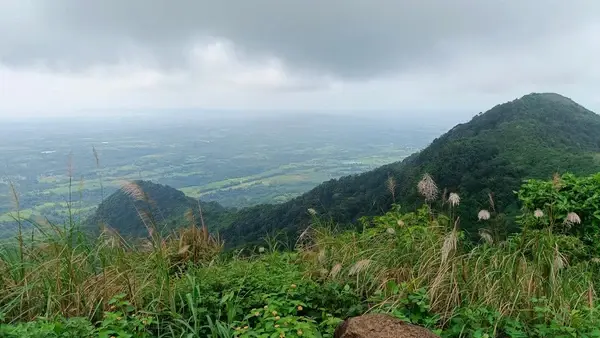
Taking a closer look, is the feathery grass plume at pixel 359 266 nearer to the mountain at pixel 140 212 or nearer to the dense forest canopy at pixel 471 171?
the dense forest canopy at pixel 471 171

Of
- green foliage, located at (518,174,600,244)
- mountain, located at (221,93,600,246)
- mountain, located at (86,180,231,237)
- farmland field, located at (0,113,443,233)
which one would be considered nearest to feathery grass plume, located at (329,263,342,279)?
mountain, located at (86,180,231,237)

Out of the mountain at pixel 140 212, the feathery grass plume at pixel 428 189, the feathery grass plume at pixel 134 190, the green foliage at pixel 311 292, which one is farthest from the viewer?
the feathery grass plume at pixel 428 189

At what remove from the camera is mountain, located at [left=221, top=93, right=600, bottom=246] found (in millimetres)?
13077

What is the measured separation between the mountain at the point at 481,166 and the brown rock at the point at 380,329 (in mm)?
2093

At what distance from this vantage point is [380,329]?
2.07 meters

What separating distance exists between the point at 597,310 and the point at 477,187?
1297 cm

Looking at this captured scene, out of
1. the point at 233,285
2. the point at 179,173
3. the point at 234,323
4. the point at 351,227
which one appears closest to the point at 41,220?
the point at 233,285

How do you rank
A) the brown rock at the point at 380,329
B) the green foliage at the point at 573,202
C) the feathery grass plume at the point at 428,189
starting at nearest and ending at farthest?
the brown rock at the point at 380,329
the feathery grass plume at the point at 428,189
the green foliage at the point at 573,202

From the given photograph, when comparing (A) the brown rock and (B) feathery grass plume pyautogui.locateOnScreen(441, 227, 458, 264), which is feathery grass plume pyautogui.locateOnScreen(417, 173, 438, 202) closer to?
(B) feathery grass plume pyautogui.locateOnScreen(441, 227, 458, 264)

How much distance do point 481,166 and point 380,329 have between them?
2086 cm

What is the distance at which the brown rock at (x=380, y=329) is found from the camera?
6.66 feet

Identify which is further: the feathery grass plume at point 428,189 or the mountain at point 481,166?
the mountain at point 481,166

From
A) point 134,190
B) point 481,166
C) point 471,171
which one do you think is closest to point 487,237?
point 134,190

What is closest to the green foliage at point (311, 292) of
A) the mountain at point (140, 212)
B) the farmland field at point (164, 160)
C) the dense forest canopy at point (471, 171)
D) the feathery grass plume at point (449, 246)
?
the feathery grass plume at point (449, 246)
